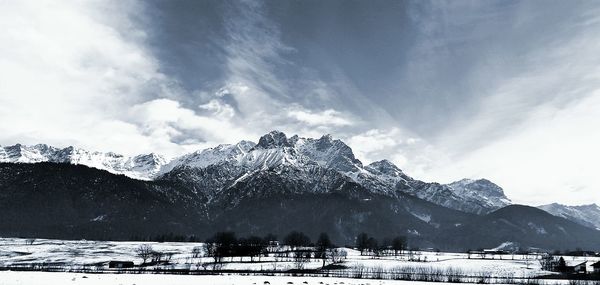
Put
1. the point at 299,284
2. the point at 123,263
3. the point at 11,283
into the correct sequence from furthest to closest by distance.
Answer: the point at 123,263, the point at 299,284, the point at 11,283

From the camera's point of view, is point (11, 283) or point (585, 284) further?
point (585, 284)

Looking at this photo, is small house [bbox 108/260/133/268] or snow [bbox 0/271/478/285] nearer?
snow [bbox 0/271/478/285]

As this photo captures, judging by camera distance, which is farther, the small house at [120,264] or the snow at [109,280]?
the small house at [120,264]

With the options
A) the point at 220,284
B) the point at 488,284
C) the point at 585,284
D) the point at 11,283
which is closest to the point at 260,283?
the point at 220,284

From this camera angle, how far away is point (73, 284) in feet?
218

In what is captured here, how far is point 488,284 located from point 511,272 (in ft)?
198

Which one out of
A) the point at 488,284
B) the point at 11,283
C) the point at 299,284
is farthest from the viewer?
the point at 488,284

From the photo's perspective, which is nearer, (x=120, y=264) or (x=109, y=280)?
(x=109, y=280)

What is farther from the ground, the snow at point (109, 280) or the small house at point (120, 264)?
the snow at point (109, 280)

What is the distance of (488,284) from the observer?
381ft

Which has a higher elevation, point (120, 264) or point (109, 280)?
point (109, 280)

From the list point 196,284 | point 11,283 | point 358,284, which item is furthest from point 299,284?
point 11,283

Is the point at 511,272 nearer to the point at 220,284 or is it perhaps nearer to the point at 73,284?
the point at 220,284

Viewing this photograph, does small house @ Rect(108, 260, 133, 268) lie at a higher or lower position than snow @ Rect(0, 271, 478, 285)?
lower
